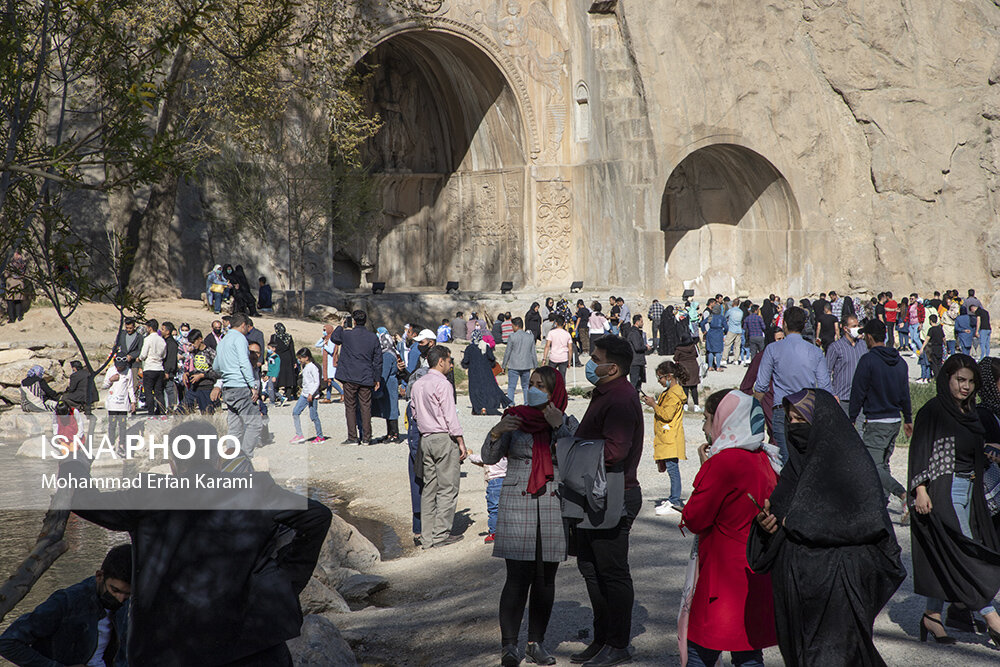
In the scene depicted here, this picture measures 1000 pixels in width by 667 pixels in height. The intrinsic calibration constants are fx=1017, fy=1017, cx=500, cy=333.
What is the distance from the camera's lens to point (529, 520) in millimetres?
5414

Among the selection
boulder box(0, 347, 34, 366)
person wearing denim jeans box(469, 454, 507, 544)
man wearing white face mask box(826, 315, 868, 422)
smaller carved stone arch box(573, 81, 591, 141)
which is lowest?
person wearing denim jeans box(469, 454, 507, 544)

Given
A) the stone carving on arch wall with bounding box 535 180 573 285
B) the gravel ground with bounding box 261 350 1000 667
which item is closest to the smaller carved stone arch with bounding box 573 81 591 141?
the stone carving on arch wall with bounding box 535 180 573 285

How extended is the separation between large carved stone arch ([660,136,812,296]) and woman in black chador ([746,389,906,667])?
100 ft

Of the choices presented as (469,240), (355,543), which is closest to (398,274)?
(469,240)

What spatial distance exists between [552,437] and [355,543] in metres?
3.91

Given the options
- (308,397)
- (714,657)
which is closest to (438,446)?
(714,657)

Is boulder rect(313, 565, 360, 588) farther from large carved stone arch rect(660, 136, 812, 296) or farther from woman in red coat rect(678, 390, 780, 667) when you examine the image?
large carved stone arch rect(660, 136, 812, 296)

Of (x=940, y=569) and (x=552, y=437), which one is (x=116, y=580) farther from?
(x=940, y=569)

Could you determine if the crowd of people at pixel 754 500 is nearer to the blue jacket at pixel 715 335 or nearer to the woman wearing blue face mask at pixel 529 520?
the woman wearing blue face mask at pixel 529 520

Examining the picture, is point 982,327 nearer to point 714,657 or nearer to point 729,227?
point 729,227

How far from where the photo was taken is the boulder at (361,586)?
814cm

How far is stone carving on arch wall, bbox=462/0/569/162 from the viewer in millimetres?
31250

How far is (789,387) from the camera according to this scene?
867 cm

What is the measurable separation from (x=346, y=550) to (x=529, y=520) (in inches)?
154
